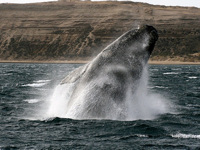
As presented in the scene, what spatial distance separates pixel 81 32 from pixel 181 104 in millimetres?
124383

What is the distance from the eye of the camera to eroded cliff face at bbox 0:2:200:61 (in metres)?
134

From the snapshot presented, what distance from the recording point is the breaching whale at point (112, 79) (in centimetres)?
1249

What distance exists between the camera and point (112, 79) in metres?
12.8

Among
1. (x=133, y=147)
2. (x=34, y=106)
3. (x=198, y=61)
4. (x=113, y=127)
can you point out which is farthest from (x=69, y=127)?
(x=198, y=61)

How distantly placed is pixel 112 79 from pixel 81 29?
5254 inches

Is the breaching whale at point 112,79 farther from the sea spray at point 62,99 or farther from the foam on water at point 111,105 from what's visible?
the sea spray at point 62,99

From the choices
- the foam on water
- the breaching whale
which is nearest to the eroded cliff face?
the foam on water

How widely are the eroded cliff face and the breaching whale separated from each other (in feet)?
373

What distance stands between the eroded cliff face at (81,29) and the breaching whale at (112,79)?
113571mm

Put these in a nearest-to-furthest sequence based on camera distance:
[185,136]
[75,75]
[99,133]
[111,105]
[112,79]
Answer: [185,136], [99,133], [111,105], [112,79], [75,75]

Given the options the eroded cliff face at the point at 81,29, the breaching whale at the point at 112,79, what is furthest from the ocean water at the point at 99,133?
the eroded cliff face at the point at 81,29

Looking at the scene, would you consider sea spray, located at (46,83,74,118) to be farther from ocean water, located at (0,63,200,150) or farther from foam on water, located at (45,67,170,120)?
ocean water, located at (0,63,200,150)

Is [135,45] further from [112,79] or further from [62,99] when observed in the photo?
[62,99]

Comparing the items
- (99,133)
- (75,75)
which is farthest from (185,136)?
(75,75)
